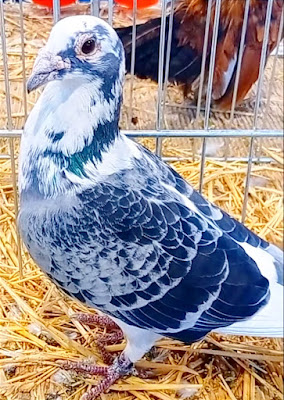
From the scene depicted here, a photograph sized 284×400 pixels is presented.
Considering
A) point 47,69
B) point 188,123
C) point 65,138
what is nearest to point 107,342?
point 65,138

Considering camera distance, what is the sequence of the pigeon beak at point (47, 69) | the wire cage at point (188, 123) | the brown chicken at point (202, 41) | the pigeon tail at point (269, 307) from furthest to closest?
the brown chicken at point (202, 41) < the wire cage at point (188, 123) < the pigeon tail at point (269, 307) < the pigeon beak at point (47, 69)

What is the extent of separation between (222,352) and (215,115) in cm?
95

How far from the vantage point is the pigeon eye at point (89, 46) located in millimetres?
951

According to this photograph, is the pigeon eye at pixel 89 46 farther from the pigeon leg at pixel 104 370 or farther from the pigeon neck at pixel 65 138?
the pigeon leg at pixel 104 370

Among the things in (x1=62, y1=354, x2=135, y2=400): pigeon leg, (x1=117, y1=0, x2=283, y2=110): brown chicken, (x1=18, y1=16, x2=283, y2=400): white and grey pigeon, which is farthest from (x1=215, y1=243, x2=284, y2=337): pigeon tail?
(x1=117, y1=0, x2=283, y2=110): brown chicken

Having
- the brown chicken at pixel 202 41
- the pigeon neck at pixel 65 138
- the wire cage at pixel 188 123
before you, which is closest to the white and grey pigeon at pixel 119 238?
the pigeon neck at pixel 65 138

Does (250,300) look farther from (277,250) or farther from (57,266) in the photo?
(57,266)

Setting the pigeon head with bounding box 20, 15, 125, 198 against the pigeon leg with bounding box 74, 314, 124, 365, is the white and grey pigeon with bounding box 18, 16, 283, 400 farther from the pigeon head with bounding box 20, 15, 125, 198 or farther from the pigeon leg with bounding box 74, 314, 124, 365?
the pigeon leg with bounding box 74, 314, 124, 365

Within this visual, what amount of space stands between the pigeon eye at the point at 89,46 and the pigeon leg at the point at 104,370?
1.83ft

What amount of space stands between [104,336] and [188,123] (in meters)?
0.88

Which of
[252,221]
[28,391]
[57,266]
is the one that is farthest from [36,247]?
[252,221]

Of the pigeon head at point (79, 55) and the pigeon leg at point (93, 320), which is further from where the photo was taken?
the pigeon leg at point (93, 320)

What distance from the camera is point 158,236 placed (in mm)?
1048

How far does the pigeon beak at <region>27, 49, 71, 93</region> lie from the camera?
929 millimetres
